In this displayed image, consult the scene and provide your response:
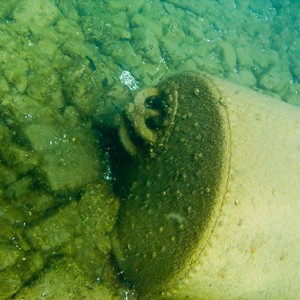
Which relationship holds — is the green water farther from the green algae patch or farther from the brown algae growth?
the brown algae growth

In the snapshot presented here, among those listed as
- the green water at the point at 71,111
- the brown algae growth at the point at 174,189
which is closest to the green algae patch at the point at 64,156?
the green water at the point at 71,111

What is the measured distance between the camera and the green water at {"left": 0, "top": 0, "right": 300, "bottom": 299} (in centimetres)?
263

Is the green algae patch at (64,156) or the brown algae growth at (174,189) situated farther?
the green algae patch at (64,156)

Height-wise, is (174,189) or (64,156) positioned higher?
(174,189)

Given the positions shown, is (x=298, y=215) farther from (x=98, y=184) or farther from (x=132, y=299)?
(x=98, y=184)

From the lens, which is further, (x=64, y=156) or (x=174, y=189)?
(x=64, y=156)

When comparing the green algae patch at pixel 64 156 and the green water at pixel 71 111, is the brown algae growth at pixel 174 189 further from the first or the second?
the green algae patch at pixel 64 156

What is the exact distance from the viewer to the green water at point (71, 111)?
263cm

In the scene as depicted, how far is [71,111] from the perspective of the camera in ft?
11.6

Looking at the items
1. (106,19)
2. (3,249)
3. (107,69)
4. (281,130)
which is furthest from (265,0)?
(3,249)

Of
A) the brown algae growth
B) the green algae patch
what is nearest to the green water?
the green algae patch

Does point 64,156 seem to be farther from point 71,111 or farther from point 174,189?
point 174,189

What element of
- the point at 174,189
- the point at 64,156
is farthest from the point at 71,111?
the point at 174,189

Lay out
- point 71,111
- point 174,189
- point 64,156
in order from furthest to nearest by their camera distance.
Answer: point 71,111 < point 64,156 < point 174,189
